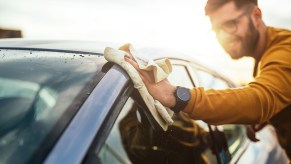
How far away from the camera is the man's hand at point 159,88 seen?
153 cm

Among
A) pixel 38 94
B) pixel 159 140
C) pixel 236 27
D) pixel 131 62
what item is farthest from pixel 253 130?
pixel 38 94

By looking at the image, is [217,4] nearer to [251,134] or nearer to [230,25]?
[230,25]

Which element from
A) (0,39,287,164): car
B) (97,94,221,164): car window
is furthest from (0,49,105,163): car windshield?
(97,94,221,164): car window

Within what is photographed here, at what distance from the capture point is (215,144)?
2.47 meters

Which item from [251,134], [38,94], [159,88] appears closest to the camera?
[38,94]

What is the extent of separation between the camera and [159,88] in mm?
1571

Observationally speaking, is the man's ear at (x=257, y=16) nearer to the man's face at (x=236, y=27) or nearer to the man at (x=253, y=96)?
the man's face at (x=236, y=27)

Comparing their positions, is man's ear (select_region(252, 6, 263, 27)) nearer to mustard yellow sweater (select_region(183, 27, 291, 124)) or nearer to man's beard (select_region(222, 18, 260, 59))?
man's beard (select_region(222, 18, 260, 59))

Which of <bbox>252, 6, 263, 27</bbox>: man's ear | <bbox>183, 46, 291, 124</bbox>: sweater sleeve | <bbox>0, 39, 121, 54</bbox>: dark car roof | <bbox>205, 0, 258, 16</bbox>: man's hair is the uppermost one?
<bbox>205, 0, 258, 16</bbox>: man's hair

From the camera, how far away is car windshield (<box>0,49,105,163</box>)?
119 cm

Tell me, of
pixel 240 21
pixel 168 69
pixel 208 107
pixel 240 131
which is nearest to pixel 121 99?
pixel 168 69

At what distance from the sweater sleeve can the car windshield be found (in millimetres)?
468

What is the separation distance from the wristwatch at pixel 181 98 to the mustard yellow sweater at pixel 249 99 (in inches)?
0.9

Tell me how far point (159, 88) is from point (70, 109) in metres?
0.44
